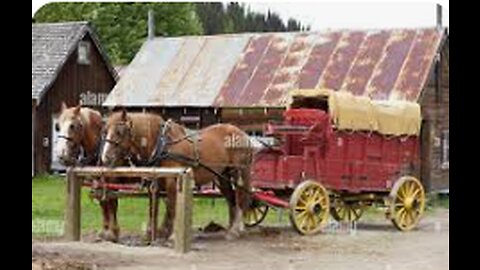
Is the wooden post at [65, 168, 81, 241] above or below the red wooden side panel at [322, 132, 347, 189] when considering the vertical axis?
below

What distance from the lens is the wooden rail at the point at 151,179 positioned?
9375 millimetres

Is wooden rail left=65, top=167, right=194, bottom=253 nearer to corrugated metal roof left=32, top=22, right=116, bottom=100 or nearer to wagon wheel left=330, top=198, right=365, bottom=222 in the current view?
wagon wheel left=330, top=198, right=365, bottom=222

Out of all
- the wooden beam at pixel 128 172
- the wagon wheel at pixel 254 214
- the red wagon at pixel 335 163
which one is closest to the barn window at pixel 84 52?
the red wagon at pixel 335 163

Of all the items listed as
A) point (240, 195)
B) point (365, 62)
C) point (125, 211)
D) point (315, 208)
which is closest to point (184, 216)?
point (240, 195)

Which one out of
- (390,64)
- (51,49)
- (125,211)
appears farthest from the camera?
(51,49)

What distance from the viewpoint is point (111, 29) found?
107 feet

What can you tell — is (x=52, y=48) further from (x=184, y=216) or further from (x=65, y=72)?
(x=184, y=216)

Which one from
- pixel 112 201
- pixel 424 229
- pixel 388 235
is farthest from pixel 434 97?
pixel 112 201

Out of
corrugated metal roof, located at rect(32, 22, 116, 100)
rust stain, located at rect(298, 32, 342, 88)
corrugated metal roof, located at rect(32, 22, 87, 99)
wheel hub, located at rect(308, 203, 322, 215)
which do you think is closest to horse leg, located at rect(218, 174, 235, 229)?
wheel hub, located at rect(308, 203, 322, 215)

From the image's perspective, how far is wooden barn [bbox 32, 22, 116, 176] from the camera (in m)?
25.2

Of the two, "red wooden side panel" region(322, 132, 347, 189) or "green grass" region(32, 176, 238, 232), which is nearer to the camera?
"red wooden side panel" region(322, 132, 347, 189)

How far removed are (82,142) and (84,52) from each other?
17163mm

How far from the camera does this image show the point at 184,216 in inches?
369
